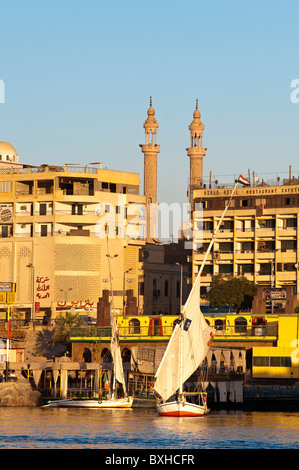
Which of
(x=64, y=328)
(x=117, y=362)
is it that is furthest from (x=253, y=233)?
(x=117, y=362)

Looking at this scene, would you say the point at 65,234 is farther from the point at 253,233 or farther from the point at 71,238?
the point at 253,233

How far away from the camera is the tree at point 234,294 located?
466 ft

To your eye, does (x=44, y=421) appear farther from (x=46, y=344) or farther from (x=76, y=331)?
(x=46, y=344)

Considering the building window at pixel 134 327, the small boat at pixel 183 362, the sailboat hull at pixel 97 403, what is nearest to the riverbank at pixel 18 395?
the sailboat hull at pixel 97 403

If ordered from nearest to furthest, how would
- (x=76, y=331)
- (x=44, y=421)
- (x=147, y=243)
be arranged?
(x=44, y=421), (x=76, y=331), (x=147, y=243)

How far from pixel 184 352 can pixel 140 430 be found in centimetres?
1474

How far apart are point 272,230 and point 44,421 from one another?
7152cm

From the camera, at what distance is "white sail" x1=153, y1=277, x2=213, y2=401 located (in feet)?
314

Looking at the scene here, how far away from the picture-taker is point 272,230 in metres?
154

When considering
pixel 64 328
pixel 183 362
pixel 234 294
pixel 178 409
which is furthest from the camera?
pixel 234 294

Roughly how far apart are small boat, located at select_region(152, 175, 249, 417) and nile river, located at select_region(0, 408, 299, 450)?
1.47 meters

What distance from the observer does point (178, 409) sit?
3708 inches

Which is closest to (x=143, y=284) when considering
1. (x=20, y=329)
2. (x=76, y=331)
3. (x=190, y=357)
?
(x=20, y=329)

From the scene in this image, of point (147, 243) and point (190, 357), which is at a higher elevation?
point (147, 243)
